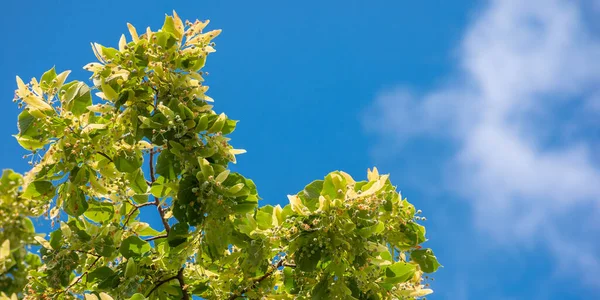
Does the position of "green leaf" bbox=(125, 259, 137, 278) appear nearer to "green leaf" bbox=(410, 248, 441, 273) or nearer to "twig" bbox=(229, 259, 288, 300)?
"twig" bbox=(229, 259, 288, 300)

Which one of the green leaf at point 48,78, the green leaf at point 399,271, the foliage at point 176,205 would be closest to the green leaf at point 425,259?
the foliage at point 176,205

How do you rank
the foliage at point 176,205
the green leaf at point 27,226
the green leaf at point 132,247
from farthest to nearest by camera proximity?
the green leaf at point 132,247 → the foliage at point 176,205 → the green leaf at point 27,226

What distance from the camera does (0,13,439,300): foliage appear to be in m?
5.30

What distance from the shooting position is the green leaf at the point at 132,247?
6.07 m

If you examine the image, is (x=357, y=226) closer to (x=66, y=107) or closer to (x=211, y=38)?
(x=211, y=38)

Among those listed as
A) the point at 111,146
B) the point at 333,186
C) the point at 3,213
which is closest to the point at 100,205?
the point at 111,146

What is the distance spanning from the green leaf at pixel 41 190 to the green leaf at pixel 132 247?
824 millimetres

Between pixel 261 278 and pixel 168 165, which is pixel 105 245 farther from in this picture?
pixel 261 278

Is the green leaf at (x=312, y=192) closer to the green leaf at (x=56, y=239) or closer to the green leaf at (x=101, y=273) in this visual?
the green leaf at (x=101, y=273)

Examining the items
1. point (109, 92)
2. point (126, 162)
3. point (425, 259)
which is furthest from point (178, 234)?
point (425, 259)

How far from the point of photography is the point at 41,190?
567cm

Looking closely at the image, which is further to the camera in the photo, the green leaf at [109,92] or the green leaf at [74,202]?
the green leaf at [74,202]

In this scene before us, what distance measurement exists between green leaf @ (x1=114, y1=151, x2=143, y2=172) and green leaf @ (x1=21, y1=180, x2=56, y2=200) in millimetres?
618

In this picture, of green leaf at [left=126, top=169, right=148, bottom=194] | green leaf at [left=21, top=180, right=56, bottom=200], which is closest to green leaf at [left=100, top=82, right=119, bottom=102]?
green leaf at [left=126, top=169, right=148, bottom=194]
